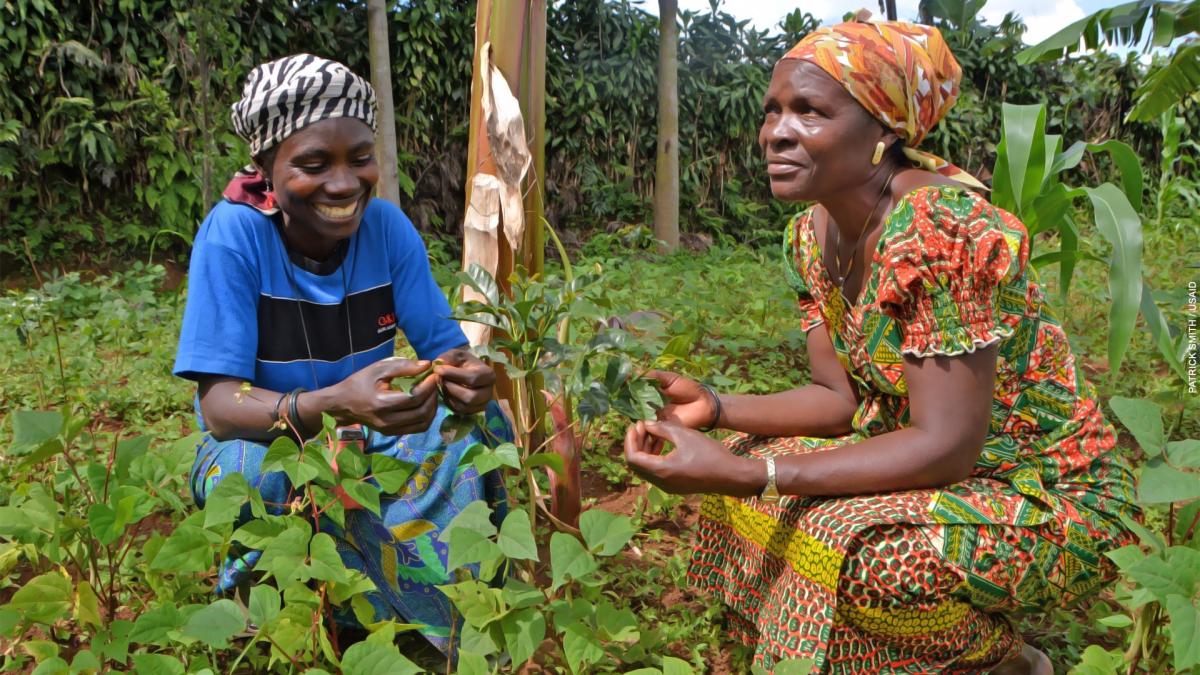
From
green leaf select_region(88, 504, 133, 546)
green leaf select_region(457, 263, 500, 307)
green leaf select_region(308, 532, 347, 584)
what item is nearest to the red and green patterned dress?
green leaf select_region(457, 263, 500, 307)

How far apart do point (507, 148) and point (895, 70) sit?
0.92 meters

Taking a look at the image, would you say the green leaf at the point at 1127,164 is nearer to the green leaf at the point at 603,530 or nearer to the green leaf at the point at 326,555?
the green leaf at the point at 603,530

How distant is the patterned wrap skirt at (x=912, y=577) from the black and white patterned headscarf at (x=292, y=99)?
45.3 inches

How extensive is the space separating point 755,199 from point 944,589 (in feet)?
24.2

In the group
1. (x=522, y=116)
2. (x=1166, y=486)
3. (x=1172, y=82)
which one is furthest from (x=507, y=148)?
(x=1172, y=82)

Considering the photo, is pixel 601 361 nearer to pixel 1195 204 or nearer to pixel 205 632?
pixel 205 632

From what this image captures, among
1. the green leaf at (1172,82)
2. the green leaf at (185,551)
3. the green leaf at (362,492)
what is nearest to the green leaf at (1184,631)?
the green leaf at (362,492)

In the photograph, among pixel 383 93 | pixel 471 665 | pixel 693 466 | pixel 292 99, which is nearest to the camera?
pixel 471 665

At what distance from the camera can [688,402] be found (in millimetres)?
1825

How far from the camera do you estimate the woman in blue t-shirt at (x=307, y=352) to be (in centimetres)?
160

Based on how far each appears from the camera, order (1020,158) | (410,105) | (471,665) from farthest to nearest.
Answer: (410,105) → (1020,158) → (471,665)

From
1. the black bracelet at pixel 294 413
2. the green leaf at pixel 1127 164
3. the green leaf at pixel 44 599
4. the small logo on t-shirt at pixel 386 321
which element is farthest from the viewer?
the green leaf at pixel 1127 164

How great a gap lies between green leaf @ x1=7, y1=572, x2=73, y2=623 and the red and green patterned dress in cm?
120

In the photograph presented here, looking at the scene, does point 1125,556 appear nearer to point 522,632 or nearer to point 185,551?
point 522,632
